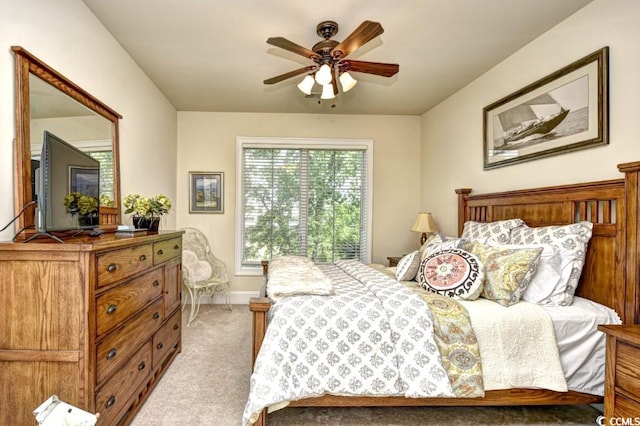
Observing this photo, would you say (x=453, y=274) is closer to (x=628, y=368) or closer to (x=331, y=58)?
(x=628, y=368)

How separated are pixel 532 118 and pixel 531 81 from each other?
1.01 ft

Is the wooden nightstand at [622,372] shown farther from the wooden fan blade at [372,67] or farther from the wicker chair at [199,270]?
the wicker chair at [199,270]

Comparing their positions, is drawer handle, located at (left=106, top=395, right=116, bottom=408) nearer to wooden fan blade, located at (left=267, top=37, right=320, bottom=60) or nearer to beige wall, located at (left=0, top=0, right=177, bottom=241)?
beige wall, located at (left=0, top=0, right=177, bottom=241)

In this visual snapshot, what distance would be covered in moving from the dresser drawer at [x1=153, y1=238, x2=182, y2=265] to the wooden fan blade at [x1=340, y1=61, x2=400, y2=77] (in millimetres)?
1884

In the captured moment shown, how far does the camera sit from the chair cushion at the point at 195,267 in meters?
3.74

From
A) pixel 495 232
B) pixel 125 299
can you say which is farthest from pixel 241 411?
pixel 495 232

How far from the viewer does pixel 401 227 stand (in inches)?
180

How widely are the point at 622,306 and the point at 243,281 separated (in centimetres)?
383

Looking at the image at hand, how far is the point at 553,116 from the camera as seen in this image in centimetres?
240

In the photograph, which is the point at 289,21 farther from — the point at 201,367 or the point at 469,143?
the point at 201,367

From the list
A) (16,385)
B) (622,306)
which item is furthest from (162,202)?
(622,306)

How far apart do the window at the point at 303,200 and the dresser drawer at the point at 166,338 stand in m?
1.68

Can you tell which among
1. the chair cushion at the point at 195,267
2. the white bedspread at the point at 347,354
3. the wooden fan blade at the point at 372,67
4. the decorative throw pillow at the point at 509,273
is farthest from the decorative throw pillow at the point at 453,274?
the chair cushion at the point at 195,267

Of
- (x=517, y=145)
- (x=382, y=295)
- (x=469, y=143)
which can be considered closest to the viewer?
(x=382, y=295)
